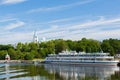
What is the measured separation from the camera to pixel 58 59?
11056 cm

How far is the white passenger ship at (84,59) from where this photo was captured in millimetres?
93438

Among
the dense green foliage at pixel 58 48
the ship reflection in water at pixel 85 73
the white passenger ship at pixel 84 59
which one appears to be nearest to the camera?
the ship reflection in water at pixel 85 73

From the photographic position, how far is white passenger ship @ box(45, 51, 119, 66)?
9344 centimetres

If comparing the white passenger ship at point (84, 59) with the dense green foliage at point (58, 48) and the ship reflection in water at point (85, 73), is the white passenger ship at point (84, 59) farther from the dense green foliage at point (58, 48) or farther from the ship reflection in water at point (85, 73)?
the dense green foliage at point (58, 48)

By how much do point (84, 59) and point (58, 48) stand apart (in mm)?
38156

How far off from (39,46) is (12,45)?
861 inches

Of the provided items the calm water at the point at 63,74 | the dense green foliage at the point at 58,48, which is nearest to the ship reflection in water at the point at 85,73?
the calm water at the point at 63,74

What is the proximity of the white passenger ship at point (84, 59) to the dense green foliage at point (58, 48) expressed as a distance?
681 inches

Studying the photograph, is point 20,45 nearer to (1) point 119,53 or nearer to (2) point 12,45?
(2) point 12,45

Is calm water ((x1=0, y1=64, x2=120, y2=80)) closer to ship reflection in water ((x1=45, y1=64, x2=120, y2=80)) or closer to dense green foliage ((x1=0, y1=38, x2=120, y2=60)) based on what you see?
ship reflection in water ((x1=45, y1=64, x2=120, y2=80))

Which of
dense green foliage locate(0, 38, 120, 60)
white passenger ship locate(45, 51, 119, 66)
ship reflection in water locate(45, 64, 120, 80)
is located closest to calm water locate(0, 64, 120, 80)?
ship reflection in water locate(45, 64, 120, 80)

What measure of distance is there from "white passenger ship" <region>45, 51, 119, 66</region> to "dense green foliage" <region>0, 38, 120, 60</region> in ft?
56.8

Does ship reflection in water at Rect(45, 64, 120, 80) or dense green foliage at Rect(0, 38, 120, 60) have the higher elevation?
dense green foliage at Rect(0, 38, 120, 60)

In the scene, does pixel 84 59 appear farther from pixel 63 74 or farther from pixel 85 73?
pixel 63 74
